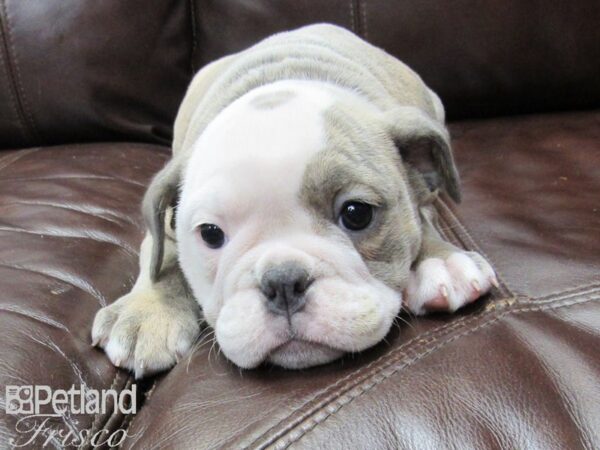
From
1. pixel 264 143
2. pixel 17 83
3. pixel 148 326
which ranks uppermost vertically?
pixel 264 143

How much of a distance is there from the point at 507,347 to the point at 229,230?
508 mm

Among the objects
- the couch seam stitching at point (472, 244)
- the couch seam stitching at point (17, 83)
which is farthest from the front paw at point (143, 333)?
the couch seam stitching at point (17, 83)

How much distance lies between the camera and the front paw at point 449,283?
1.06 metres

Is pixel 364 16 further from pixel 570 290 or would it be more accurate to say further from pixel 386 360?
pixel 386 360

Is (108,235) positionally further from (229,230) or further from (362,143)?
(362,143)


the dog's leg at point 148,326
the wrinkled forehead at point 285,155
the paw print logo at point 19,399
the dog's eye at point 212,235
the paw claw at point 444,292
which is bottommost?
the dog's leg at point 148,326

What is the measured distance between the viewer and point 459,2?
2.12 metres

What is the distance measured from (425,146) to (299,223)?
366mm

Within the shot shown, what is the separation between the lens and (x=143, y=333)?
115 cm

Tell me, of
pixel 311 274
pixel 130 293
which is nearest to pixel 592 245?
pixel 311 274

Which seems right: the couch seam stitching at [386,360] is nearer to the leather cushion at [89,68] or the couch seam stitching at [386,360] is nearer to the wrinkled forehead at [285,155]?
the wrinkled forehead at [285,155]

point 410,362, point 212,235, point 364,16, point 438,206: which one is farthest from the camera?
point 364,16

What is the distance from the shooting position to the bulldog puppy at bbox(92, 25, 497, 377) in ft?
3.25

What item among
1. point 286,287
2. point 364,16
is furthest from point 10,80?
point 286,287
